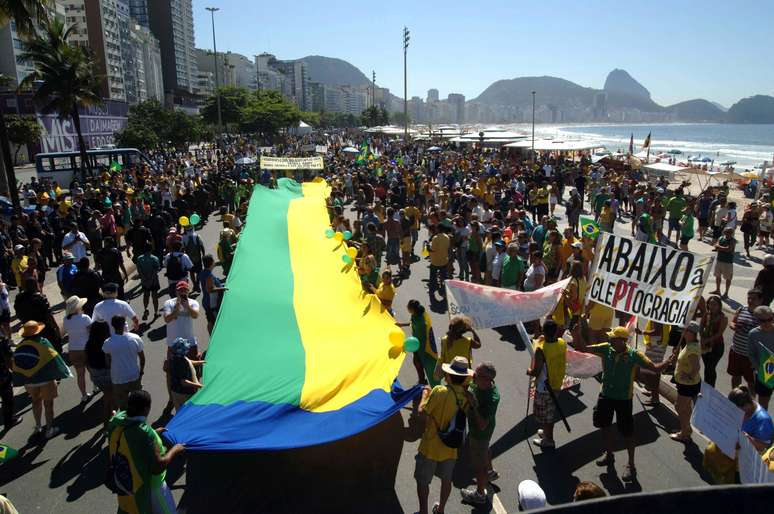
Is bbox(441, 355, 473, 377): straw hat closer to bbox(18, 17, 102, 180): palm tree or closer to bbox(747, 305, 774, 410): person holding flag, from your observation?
bbox(747, 305, 774, 410): person holding flag

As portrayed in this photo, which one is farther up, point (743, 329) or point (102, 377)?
point (743, 329)

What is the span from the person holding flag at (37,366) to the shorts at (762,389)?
8050 millimetres

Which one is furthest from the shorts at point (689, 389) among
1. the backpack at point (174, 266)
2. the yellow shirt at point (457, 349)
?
the backpack at point (174, 266)

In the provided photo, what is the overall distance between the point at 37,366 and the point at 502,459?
5380mm

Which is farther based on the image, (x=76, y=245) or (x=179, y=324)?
(x=76, y=245)

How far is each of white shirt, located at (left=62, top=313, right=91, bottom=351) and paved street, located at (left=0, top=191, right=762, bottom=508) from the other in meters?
0.88

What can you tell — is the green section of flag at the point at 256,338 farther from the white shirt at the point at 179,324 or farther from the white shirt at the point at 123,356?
the white shirt at the point at 123,356

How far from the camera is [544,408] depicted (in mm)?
6156

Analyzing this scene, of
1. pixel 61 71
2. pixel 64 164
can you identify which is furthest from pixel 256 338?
pixel 64 164

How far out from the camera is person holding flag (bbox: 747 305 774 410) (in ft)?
19.7

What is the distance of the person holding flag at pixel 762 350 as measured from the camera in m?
6.00

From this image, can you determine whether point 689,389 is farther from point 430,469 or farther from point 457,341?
point 430,469

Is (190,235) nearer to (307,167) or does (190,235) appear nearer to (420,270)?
(420,270)

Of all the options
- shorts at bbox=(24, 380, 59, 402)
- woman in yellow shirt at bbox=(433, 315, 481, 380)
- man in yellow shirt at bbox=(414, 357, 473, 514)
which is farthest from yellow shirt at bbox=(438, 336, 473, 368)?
shorts at bbox=(24, 380, 59, 402)
